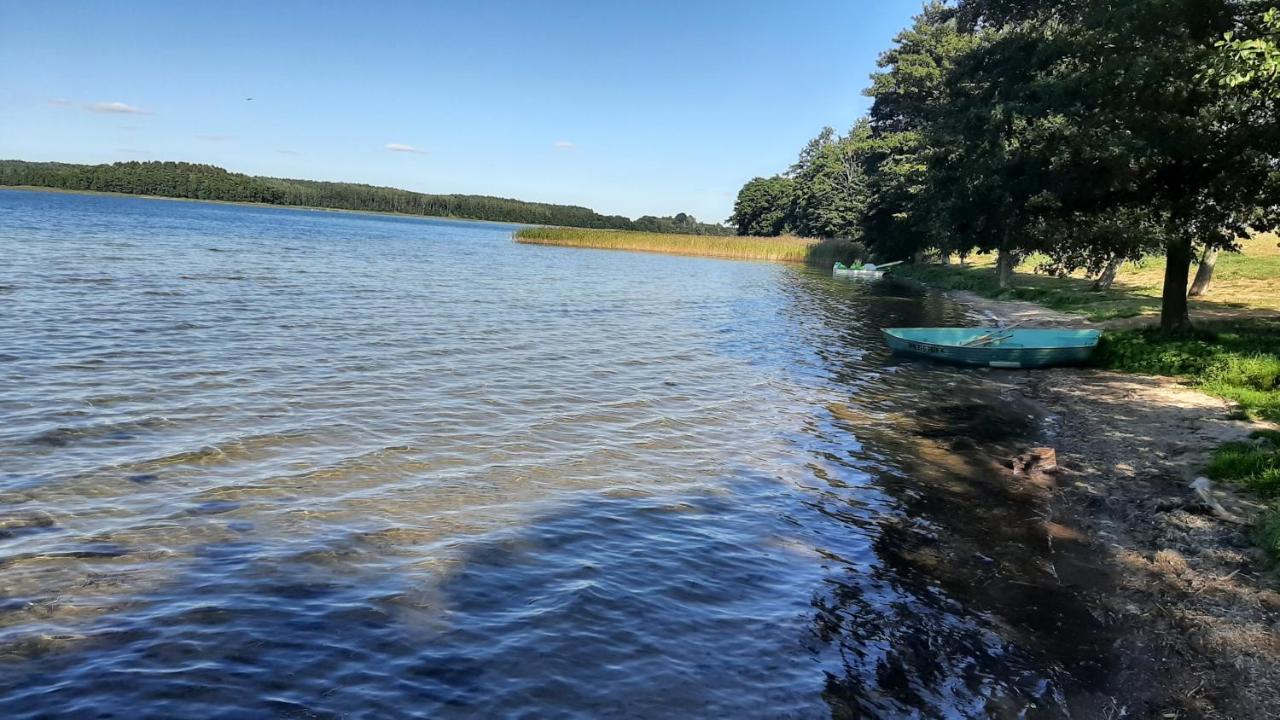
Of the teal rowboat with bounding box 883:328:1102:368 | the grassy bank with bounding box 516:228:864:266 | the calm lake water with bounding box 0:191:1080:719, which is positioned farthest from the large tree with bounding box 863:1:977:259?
the calm lake water with bounding box 0:191:1080:719

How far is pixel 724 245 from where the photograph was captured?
90.1 metres

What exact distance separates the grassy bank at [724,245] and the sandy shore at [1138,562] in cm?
6711

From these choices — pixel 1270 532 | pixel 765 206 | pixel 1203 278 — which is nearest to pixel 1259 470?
pixel 1270 532

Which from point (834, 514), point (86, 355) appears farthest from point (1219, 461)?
point (86, 355)

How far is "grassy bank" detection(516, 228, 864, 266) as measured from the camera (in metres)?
83.5

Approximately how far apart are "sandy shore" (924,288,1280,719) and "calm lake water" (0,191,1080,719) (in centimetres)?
73

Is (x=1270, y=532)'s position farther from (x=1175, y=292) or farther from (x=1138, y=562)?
(x=1175, y=292)

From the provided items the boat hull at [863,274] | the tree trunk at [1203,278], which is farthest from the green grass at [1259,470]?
the boat hull at [863,274]

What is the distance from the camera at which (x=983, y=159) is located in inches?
1200

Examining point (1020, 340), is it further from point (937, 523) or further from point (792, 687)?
point (792, 687)

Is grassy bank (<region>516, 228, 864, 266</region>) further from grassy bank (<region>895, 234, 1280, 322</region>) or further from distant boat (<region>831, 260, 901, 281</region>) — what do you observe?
grassy bank (<region>895, 234, 1280, 322</region>)

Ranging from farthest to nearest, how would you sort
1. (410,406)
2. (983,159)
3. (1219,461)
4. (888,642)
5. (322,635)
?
(983,159)
(410,406)
(1219,461)
(888,642)
(322,635)

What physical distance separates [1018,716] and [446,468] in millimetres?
8078

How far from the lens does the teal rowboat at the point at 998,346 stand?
Result: 851 inches
